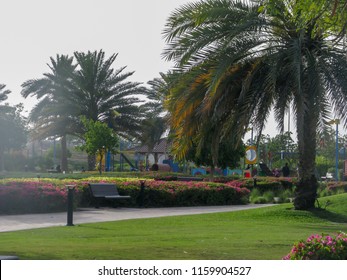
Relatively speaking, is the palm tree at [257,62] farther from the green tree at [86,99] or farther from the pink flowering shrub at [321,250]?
the green tree at [86,99]

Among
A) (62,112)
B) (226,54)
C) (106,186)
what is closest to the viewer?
(226,54)

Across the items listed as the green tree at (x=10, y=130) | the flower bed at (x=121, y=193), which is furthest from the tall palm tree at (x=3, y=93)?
the flower bed at (x=121, y=193)

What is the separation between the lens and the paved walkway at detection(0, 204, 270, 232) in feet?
56.2

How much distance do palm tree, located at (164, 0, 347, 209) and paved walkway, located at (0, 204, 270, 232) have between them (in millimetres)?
3559

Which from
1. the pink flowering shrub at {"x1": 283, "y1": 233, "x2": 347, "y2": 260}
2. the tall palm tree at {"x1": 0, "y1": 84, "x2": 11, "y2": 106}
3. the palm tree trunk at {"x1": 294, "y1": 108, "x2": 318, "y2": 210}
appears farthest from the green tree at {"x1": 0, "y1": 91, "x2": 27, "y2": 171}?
the pink flowering shrub at {"x1": 283, "y1": 233, "x2": 347, "y2": 260}

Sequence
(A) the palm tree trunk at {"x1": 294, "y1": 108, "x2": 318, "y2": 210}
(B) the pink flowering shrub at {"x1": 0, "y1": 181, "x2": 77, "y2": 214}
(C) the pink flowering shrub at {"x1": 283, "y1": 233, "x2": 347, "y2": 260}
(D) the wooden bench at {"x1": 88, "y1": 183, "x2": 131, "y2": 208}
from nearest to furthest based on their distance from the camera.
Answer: (C) the pink flowering shrub at {"x1": 283, "y1": 233, "x2": 347, "y2": 260}
(A) the palm tree trunk at {"x1": 294, "y1": 108, "x2": 318, "y2": 210}
(B) the pink flowering shrub at {"x1": 0, "y1": 181, "x2": 77, "y2": 214}
(D) the wooden bench at {"x1": 88, "y1": 183, "x2": 131, "y2": 208}

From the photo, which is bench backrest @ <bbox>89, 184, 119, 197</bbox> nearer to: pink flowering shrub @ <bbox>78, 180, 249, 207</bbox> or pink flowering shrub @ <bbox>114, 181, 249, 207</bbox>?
pink flowering shrub @ <bbox>78, 180, 249, 207</bbox>

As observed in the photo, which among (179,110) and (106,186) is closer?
(179,110)

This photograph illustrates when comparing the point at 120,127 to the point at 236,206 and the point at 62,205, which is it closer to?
the point at 236,206

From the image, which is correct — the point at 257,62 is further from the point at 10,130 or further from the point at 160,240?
the point at 10,130

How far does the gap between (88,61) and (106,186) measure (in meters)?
22.8

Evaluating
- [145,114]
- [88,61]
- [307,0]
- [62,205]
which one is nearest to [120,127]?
[145,114]

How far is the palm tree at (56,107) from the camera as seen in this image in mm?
44969

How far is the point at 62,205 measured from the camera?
69.3ft
